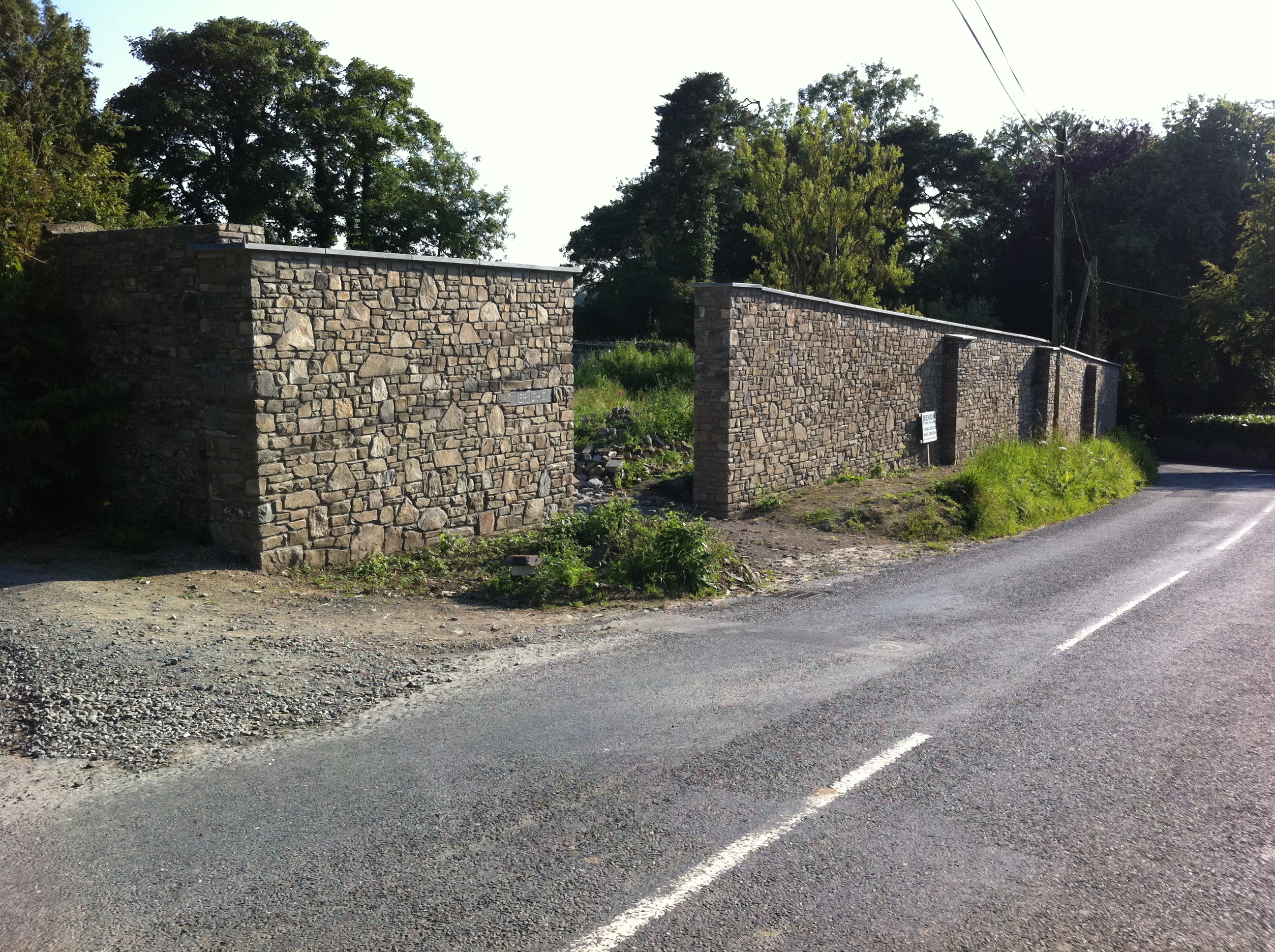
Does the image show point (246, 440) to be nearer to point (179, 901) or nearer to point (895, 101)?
point (179, 901)

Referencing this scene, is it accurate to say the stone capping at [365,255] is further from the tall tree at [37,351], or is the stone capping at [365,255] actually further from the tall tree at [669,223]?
the tall tree at [669,223]

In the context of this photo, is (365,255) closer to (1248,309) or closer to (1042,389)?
(1042,389)

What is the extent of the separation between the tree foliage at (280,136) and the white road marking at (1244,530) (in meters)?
28.3

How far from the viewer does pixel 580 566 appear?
10.3 meters

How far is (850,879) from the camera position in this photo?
168 inches

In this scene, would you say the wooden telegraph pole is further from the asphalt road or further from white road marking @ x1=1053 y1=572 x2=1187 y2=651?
the asphalt road

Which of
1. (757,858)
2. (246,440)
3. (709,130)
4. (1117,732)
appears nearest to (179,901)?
(757,858)

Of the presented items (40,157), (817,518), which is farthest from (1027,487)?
(40,157)

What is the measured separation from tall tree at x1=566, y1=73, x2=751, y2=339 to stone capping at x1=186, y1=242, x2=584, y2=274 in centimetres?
3015

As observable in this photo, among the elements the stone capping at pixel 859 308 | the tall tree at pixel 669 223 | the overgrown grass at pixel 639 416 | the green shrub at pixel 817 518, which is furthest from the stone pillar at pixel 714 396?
the tall tree at pixel 669 223

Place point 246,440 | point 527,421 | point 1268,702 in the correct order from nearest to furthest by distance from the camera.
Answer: point 1268,702 → point 246,440 → point 527,421

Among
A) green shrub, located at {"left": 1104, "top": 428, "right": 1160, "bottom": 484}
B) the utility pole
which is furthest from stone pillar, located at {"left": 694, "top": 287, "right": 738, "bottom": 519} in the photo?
green shrub, located at {"left": 1104, "top": 428, "right": 1160, "bottom": 484}

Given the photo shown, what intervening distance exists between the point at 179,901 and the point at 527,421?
8683 millimetres

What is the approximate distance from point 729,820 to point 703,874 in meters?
0.55
